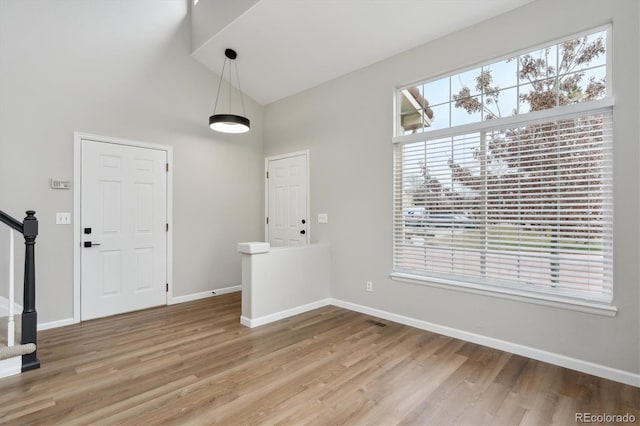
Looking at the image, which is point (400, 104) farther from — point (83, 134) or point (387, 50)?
point (83, 134)

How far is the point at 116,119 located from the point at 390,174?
3.39 meters

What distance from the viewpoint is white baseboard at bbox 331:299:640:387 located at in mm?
2475

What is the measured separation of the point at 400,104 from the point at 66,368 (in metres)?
4.11

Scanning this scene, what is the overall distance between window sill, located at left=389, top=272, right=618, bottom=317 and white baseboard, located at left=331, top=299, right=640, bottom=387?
0.41 m

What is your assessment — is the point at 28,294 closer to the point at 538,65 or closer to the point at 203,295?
the point at 203,295

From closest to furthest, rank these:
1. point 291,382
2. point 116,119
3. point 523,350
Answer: point 291,382 → point 523,350 → point 116,119

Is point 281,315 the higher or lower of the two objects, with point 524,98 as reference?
lower

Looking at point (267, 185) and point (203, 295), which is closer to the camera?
point (203, 295)

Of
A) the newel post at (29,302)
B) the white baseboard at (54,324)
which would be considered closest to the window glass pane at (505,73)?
the newel post at (29,302)

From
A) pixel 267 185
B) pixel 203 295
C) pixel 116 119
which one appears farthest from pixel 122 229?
pixel 267 185

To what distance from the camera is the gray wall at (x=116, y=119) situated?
3.43 metres

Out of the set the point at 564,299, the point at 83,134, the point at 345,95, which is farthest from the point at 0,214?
the point at 564,299

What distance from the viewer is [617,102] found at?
2488 millimetres

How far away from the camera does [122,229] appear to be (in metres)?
4.14
